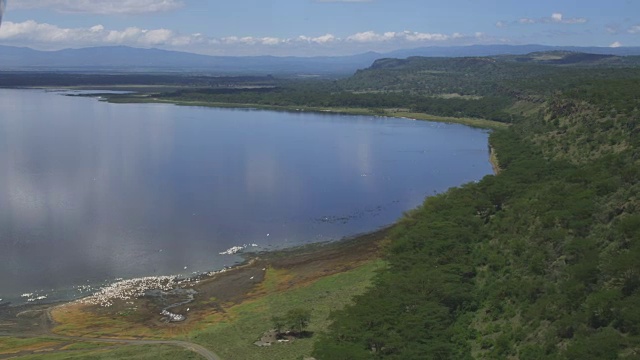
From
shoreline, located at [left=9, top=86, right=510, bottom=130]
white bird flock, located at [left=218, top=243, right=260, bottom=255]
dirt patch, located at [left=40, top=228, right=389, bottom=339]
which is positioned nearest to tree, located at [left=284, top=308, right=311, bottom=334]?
dirt patch, located at [left=40, top=228, right=389, bottom=339]

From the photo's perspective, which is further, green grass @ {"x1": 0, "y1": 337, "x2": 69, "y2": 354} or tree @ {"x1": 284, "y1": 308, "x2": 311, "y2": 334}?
tree @ {"x1": 284, "y1": 308, "x2": 311, "y2": 334}

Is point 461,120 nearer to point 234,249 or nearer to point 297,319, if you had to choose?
point 234,249

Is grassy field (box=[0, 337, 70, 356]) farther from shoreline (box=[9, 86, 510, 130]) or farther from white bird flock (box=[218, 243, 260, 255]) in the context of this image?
shoreline (box=[9, 86, 510, 130])

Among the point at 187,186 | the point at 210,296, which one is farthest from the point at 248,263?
the point at 187,186

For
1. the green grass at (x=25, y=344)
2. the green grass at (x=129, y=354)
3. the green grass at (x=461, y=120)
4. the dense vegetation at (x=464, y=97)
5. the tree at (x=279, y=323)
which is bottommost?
the green grass at (x=25, y=344)

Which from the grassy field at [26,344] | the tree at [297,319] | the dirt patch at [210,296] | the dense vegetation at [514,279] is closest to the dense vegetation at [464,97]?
the dirt patch at [210,296]

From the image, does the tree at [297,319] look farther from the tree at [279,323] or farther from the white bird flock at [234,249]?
the white bird flock at [234,249]

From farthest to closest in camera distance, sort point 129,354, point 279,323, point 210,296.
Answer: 1. point 210,296
2. point 279,323
3. point 129,354
